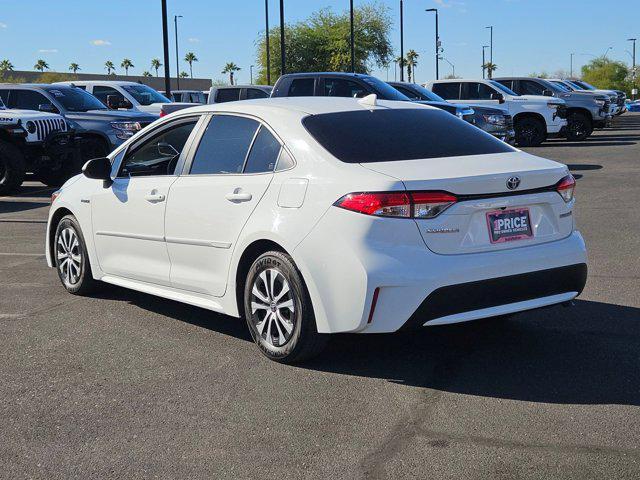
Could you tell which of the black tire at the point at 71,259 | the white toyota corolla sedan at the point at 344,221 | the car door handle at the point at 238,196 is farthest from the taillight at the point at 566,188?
the black tire at the point at 71,259

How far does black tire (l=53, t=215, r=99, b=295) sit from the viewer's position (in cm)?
747

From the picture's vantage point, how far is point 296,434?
4.40 meters

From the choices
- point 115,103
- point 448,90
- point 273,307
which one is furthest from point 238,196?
point 448,90

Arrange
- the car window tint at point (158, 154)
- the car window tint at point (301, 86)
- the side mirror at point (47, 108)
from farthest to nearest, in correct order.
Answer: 1. the car window tint at point (301, 86)
2. the side mirror at point (47, 108)
3. the car window tint at point (158, 154)

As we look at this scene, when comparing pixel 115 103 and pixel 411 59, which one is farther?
pixel 411 59

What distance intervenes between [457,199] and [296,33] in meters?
68.8

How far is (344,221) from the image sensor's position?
504 cm

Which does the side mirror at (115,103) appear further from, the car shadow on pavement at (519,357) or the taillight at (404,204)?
the taillight at (404,204)

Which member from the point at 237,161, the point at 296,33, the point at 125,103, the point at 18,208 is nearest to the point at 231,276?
the point at 237,161

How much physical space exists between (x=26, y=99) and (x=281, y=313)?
14957mm

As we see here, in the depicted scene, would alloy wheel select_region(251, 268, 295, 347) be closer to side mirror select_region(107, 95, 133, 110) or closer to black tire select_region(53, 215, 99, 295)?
black tire select_region(53, 215, 99, 295)

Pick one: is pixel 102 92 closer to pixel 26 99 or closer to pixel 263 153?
pixel 26 99

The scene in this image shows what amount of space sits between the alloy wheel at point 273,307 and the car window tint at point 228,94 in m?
19.6

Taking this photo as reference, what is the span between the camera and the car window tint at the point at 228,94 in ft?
81.3
